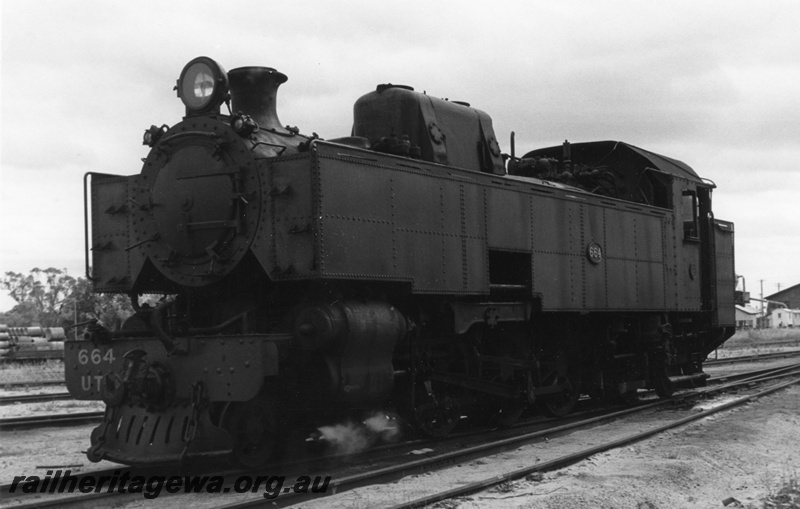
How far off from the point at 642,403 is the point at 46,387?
11.9m

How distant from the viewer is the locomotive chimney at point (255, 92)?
8758mm

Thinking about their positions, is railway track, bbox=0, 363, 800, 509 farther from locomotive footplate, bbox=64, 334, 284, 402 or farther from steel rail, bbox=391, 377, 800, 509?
locomotive footplate, bbox=64, 334, 284, 402

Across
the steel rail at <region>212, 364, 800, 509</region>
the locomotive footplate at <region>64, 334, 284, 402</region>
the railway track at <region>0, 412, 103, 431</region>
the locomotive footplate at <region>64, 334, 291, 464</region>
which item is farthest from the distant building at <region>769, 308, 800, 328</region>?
the locomotive footplate at <region>64, 334, 291, 464</region>

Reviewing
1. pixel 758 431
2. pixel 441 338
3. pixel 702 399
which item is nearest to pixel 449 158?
pixel 441 338

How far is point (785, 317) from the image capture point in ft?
272

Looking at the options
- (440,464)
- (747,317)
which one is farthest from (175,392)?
(747,317)

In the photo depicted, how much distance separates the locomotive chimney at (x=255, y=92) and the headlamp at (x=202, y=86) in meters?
0.37

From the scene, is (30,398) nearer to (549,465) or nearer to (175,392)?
(175,392)

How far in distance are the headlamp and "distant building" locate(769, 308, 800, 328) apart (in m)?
83.0

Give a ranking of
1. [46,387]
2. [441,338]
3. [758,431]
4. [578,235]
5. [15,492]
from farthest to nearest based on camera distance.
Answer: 1. [46,387]
2. [578,235]
3. [758,431]
4. [441,338]
5. [15,492]

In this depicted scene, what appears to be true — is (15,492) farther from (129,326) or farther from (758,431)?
(758,431)

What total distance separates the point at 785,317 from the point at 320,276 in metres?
84.0

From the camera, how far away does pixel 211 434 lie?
7.23 m

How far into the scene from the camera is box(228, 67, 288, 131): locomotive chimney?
876 centimetres
